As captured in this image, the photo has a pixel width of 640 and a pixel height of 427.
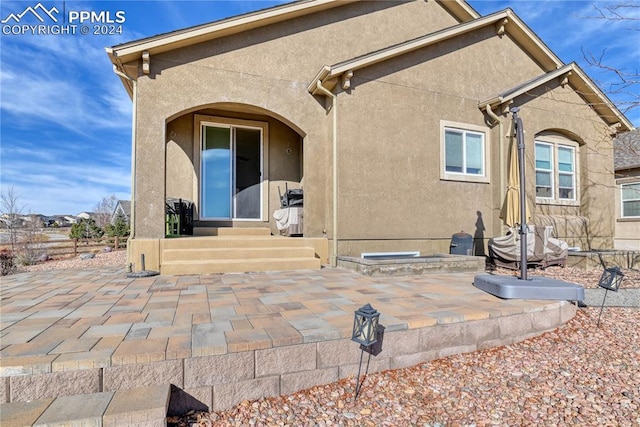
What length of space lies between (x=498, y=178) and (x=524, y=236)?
453 cm

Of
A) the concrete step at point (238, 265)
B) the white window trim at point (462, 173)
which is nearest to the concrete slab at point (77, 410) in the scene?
the concrete step at point (238, 265)

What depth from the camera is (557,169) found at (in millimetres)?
9852

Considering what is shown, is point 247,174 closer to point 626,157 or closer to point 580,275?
point 580,275

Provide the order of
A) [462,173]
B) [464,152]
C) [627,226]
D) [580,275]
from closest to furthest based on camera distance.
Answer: [580,275] < [462,173] < [464,152] < [627,226]

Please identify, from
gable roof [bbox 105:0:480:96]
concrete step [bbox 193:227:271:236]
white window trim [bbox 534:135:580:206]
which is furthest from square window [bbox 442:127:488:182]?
concrete step [bbox 193:227:271:236]

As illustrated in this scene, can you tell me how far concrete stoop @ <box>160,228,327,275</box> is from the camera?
6.06m

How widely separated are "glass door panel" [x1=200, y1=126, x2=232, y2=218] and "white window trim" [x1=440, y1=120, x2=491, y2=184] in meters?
5.55

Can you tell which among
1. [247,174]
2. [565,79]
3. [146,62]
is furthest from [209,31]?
[565,79]

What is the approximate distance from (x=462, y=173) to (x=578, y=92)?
191 inches

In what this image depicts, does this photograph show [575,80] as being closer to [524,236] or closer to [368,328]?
[524,236]

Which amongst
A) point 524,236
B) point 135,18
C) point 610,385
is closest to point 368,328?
point 610,385

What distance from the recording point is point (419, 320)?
3.26m

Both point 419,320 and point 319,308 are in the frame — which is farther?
point 319,308

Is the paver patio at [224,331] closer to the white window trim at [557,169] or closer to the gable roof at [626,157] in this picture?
the white window trim at [557,169]
